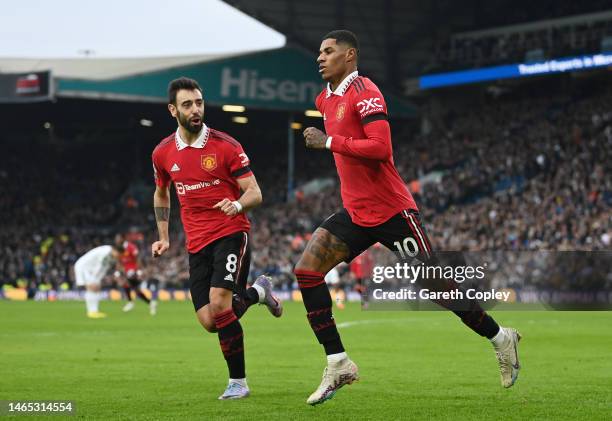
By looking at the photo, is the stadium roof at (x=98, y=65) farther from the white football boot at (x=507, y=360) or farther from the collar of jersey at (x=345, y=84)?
the white football boot at (x=507, y=360)

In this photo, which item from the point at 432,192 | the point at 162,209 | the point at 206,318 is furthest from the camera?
the point at 432,192

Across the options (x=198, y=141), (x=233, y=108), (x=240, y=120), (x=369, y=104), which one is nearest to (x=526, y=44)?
(x=233, y=108)

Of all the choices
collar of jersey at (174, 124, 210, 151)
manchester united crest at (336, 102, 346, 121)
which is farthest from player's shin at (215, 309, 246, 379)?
manchester united crest at (336, 102, 346, 121)

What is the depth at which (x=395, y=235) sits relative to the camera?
9.28 meters

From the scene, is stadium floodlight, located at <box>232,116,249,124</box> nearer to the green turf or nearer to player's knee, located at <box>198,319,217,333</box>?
the green turf

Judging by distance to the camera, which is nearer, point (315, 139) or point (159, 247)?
point (315, 139)

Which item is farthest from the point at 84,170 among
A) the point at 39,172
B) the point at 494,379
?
the point at 494,379

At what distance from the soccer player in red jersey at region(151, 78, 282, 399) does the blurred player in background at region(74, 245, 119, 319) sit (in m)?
17.3

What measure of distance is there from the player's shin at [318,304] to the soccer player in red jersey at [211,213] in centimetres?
101

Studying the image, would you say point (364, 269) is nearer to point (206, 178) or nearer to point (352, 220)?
point (206, 178)

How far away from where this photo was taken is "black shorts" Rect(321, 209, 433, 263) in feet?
30.4

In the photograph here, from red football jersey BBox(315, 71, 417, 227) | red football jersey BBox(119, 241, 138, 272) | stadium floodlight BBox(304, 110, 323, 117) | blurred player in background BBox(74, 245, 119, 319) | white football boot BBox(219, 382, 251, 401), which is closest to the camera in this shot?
red football jersey BBox(315, 71, 417, 227)

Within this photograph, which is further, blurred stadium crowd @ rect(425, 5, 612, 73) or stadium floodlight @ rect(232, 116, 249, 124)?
stadium floodlight @ rect(232, 116, 249, 124)

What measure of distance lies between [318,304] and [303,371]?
12.1ft
